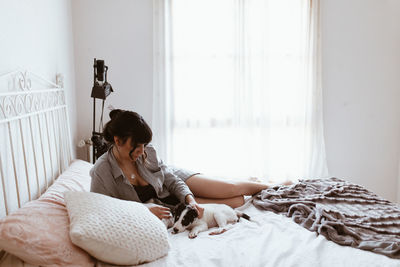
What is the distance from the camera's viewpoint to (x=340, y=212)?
1.78m

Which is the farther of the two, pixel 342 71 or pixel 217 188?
pixel 342 71

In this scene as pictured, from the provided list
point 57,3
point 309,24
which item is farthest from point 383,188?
point 57,3

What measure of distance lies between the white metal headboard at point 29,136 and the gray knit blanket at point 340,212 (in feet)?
4.09

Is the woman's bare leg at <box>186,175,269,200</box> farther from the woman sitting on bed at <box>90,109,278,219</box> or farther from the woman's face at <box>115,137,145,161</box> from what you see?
the woman's face at <box>115,137,145,161</box>

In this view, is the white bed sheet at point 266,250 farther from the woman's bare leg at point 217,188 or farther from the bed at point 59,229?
the woman's bare leg at point 217,188

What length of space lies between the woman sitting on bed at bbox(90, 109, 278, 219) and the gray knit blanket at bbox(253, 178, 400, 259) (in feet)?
0.67

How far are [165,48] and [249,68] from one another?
0.77 meters

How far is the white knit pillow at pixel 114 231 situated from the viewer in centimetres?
128

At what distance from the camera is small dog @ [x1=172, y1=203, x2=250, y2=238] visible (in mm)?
1727

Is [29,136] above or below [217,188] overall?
above

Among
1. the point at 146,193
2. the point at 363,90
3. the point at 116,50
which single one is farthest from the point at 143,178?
the point at 363,90

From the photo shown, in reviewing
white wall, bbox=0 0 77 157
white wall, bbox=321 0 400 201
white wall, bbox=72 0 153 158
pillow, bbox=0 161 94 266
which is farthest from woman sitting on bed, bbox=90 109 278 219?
white wall, bbox=321 0 400 201

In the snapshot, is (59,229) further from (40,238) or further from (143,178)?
(143,178)

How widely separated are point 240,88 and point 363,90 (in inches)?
48.4
